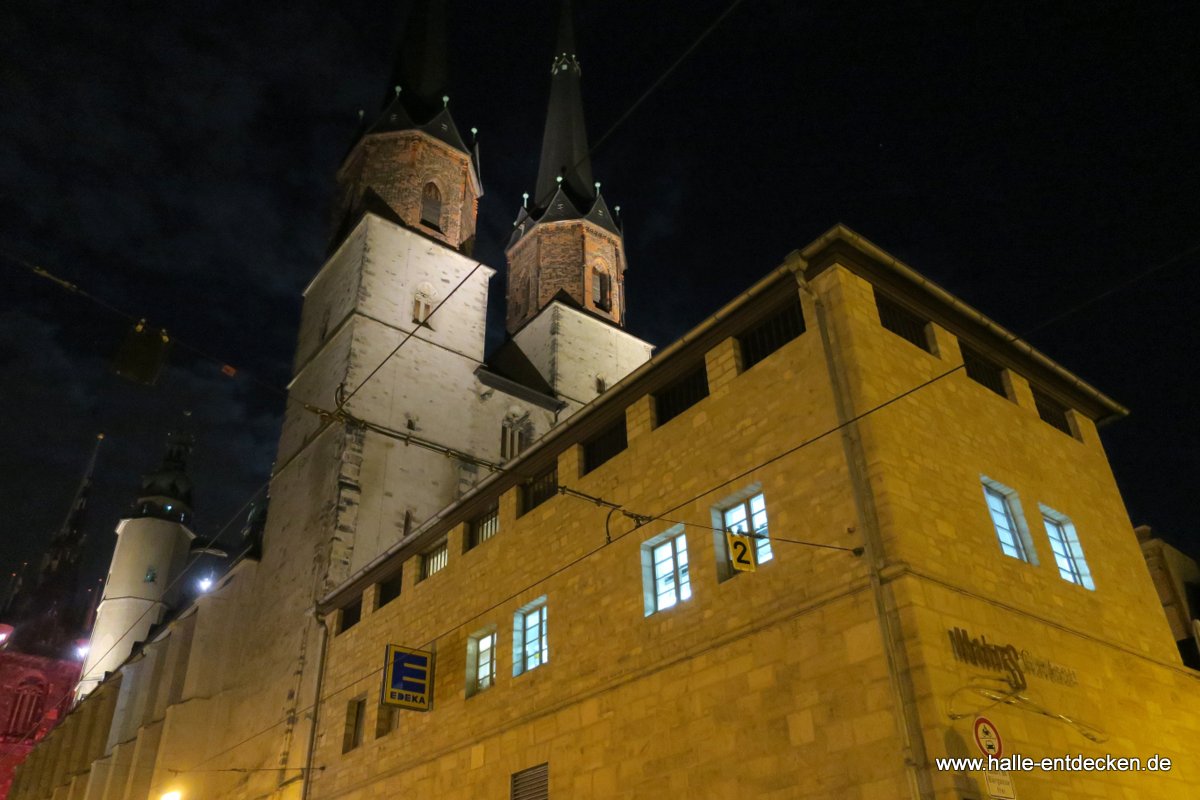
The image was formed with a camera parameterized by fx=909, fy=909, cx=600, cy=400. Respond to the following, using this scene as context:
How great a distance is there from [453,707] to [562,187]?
84.1ft

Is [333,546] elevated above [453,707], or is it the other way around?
[333,546]

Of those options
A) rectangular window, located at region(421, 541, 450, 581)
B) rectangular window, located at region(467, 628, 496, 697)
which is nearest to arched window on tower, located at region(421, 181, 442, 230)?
rectangular window, located at region(421, 541, 450, 581)

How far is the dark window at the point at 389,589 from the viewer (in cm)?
1783

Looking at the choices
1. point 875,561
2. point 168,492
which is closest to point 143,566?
point 168,492

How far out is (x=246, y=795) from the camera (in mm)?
19156

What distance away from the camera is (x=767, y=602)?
10211mm

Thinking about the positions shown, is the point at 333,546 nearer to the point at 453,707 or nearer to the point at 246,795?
the point at 246,795

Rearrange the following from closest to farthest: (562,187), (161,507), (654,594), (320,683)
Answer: (654,594) → (320,683) → (562,187) → (161,507)

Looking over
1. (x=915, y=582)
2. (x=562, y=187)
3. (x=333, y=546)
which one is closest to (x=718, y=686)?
(x=915, y=582)

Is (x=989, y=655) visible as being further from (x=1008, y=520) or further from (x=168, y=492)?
(x=168, y=492)

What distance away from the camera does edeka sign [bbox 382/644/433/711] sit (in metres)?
14.5

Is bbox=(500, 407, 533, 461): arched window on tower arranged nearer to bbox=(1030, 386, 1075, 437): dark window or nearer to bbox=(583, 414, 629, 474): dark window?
bbox=(583, 414, 629, 474): dark window

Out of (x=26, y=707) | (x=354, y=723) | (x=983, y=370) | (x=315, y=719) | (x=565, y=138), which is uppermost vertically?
(x=565, y=138)

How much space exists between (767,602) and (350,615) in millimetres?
11592
